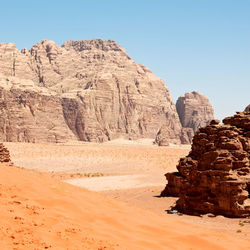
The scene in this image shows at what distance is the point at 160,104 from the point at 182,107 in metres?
16.6

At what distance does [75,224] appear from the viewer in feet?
19.8

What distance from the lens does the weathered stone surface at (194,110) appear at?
13062cm

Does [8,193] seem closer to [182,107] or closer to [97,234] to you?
[97,234]

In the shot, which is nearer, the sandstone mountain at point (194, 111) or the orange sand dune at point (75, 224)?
the orange sand dune at point (75, 224)

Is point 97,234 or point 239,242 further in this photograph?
point 239,242

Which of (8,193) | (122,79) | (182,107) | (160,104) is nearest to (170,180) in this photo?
(8,193)

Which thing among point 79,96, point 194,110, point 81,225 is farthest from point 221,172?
point 194,110

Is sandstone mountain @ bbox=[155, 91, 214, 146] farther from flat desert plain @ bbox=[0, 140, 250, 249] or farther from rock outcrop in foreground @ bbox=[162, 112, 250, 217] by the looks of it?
flat desert plain @ bbox=[0, 140, 250, 249]

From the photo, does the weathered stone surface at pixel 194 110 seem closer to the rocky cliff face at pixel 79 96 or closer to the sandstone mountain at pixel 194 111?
Answer: the sandstone mountain at pixel 194 111

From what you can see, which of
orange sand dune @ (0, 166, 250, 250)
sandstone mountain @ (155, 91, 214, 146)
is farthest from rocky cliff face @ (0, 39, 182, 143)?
orange sand dune @ (0, 166, 250, 250)

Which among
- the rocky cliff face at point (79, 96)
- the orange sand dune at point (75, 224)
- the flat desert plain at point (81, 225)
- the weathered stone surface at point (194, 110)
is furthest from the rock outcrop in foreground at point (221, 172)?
the weathered stone surface at point (194, 110)

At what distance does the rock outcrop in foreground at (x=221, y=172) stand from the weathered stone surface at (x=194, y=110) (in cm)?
11384

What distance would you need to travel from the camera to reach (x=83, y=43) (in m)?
149

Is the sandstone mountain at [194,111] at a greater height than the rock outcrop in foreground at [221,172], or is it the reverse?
the sandstone mountain at [194,111]
